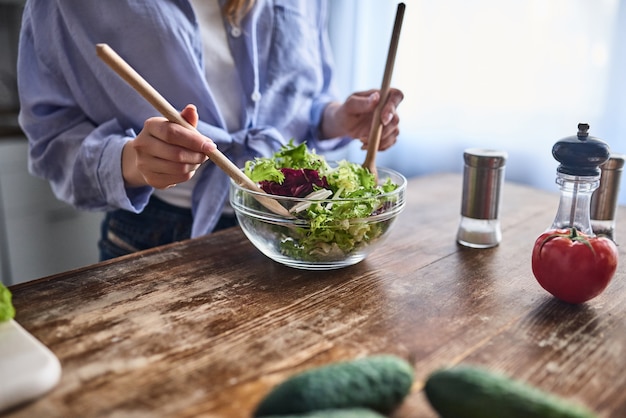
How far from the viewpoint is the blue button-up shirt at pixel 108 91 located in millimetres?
1044

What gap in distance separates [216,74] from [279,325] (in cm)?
66

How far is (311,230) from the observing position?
854 mm

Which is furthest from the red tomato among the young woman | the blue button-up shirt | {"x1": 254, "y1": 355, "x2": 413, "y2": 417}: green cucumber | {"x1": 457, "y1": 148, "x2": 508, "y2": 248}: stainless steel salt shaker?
the blue button-up shirt

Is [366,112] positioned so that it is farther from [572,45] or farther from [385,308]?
[572,45]

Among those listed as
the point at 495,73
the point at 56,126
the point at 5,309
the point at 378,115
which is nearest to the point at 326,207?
the point at 378,115

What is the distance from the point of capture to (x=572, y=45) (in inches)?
71.1

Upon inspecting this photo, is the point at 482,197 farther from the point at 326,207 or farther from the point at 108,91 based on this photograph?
the point at 108,91

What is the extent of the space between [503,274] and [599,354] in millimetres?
250

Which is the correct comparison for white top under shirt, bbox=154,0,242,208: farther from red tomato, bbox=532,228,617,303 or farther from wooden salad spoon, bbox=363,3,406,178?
red tomato, bbox=532,228,617,303

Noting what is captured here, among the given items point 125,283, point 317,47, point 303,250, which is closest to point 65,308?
point 125,283

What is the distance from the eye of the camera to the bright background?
5.82ft

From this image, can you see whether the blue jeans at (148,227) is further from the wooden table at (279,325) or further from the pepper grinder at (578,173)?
the pepper grinder at (578,173)

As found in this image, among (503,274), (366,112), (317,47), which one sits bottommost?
(503,274)

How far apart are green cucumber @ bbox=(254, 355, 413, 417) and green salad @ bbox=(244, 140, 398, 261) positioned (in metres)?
0.30
